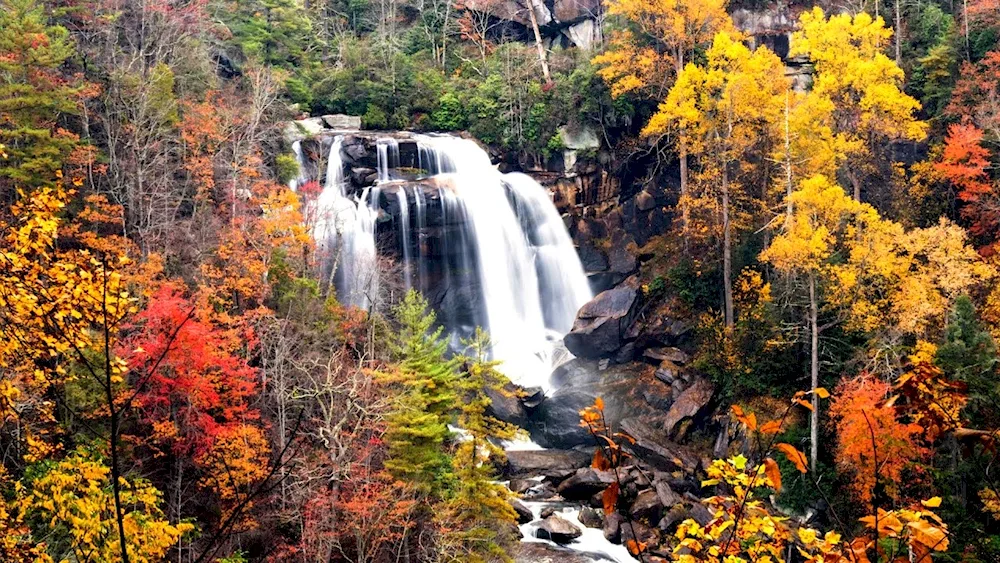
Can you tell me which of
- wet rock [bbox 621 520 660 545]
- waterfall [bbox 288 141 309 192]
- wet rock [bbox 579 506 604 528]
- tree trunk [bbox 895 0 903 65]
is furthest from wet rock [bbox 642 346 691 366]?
tree trunk [bbox 895 0 903 65]

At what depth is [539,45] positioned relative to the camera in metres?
36.9

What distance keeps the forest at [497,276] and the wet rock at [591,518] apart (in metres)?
0.29

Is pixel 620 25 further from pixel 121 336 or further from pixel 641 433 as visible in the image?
pixel 121 336

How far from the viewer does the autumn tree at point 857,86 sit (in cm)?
Result: 2169

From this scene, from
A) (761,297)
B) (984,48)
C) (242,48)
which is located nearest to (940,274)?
(761,297)

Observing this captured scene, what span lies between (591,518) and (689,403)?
6.27m

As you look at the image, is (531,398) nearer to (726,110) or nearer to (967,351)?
(726,110)

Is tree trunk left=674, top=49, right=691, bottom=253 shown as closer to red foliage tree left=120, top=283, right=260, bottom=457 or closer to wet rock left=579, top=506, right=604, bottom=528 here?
wet rock left=579, top=506, right=604, bottom=528

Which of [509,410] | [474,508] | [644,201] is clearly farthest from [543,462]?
[644,201]

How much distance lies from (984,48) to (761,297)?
47.4 ft

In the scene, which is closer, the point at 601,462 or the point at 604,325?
the point at 601,462

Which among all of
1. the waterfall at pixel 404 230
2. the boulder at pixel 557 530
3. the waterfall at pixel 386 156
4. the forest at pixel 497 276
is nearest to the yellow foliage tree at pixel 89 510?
the forest at pixel 497 276

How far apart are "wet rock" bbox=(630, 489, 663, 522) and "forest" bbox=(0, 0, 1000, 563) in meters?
0.17

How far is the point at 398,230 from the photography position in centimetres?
2808
